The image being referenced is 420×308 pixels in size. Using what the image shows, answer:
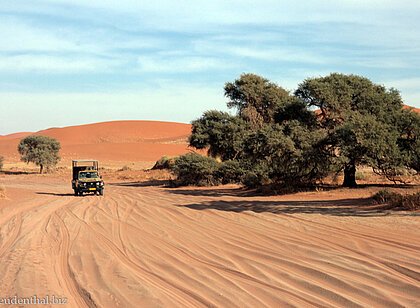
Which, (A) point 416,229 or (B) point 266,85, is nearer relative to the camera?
(A) point 416,229

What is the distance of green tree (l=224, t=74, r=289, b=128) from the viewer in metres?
39.8

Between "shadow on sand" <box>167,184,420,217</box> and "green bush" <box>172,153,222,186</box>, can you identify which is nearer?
"shadow on sand" <box>167,184,420,217</box>

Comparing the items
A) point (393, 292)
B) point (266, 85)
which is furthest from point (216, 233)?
point (266, 85)

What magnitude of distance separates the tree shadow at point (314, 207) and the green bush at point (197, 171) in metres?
12.7

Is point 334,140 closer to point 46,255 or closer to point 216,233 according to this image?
point 216,233

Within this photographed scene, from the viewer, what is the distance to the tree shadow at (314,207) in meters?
15.2

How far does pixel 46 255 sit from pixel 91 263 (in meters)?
1.59

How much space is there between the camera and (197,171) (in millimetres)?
34031

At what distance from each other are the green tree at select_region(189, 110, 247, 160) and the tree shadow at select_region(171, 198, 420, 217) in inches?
691

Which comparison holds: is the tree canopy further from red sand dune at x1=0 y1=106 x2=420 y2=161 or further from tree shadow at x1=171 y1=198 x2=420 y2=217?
red sand dune at x1=0 y1=106 x2=420 y2=161

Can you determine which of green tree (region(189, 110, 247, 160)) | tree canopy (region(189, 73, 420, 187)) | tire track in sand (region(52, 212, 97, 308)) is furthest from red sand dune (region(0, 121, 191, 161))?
tire track in sand (region(52, 212, 97, 308))

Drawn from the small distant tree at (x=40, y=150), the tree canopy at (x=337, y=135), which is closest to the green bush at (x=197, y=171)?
the tree canopy at (x=337, y=135)

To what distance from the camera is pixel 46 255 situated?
32.4 feet

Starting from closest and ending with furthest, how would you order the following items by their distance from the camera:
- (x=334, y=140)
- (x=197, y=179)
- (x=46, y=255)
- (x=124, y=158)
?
(x=46, y=255) → (x=334, y=140) → (x=197, y=179) → (x=124, y=158)
